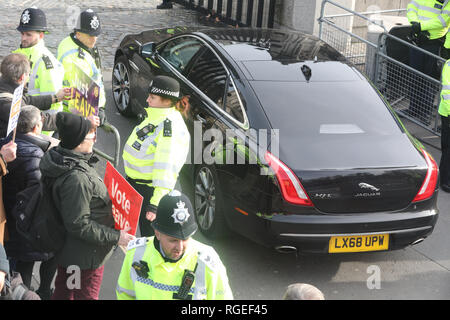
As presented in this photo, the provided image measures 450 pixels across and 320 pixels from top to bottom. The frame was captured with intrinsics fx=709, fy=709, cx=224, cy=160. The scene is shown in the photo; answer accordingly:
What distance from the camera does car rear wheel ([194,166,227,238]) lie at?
6.30 metres

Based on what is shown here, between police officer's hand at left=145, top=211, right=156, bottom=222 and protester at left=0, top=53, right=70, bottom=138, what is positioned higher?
protester at left=0, top=53, right=70, bottom=138


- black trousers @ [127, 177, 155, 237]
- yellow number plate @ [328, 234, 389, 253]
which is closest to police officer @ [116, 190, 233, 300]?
black trousers @ [127, 177, 155, 237]

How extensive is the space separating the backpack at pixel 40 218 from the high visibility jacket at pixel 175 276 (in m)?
0.97

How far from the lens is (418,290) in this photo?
19.8 feet

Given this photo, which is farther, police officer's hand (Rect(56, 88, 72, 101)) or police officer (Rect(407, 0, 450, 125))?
police officer (Rect(407, 0, 450, 125))

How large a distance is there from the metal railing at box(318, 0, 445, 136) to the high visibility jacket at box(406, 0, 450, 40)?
1.13 ft

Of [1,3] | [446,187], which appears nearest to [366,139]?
[446,187]

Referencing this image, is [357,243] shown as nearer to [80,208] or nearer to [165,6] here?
[80,208]

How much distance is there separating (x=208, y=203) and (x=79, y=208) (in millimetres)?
2304

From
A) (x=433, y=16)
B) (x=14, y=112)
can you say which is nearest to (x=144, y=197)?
(x=14, y=112)

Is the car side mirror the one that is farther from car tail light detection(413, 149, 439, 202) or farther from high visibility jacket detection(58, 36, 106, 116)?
car tail light detection(413, 149, 439, 202)

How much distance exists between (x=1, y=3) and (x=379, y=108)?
11468 mm

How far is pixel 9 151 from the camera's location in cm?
495
